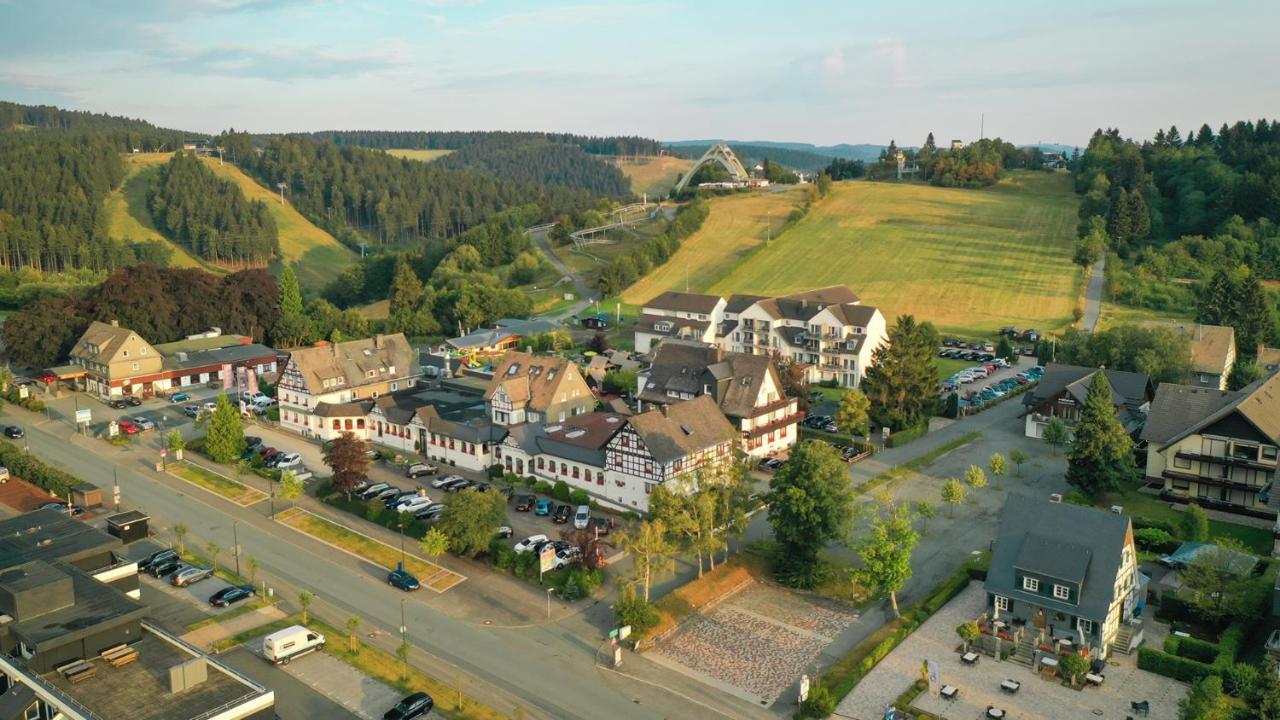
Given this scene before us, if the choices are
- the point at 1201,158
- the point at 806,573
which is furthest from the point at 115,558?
the point at 1201,158

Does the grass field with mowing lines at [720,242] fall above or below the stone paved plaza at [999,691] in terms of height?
above

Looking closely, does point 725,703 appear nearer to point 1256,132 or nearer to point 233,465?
point 233,465

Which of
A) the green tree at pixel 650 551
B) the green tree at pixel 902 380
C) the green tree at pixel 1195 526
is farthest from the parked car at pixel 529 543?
the green tree at pixel 1195 526

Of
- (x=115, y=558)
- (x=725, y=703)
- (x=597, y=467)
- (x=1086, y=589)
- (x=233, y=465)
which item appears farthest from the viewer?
(x=233, y=465)

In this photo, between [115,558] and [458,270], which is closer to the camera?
[115,558]

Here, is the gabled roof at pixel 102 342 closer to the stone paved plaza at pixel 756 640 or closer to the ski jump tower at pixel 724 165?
the stone paved plaza at pixel 756 640

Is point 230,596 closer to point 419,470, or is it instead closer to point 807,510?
point 419,470
